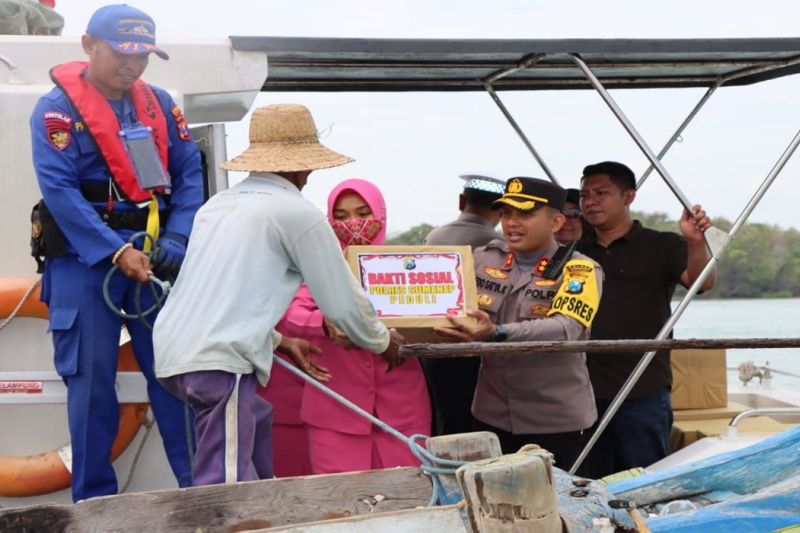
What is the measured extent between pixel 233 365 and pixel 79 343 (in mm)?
862

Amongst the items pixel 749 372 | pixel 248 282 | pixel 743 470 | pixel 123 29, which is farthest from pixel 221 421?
pixel 749 372

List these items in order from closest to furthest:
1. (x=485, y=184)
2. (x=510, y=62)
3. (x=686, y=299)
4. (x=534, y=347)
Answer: (x=534, y=347) < (x=686, y=299) < (x=485, y=184) < (x=510, y=62)

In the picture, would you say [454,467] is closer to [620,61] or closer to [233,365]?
[233,365]

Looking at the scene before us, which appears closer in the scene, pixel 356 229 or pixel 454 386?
pixel 356 229

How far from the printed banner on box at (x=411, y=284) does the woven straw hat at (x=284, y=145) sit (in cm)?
49

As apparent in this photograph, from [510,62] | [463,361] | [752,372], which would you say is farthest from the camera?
[752,372]

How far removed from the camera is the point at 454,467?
118 inches

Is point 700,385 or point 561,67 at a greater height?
point 561,67

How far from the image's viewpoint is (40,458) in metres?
4.19

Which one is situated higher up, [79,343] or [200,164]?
[200,164]

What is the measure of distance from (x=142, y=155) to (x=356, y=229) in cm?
82

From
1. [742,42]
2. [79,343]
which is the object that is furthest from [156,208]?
[742,42]

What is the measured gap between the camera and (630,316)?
4.71m

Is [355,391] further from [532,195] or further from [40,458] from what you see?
[40,458]
